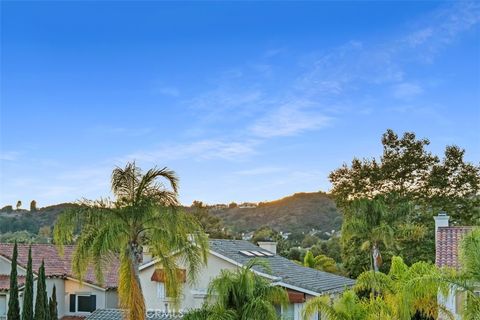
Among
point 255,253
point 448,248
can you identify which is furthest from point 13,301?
point 448,248

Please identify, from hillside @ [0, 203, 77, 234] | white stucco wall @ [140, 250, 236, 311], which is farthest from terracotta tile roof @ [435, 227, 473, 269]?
hillside @ [0, 203, 77, 234]

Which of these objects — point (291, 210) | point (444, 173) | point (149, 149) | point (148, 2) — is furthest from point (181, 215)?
point (291, 210)

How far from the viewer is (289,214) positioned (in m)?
89.2

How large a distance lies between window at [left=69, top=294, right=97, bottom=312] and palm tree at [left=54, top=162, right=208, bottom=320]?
633 inches

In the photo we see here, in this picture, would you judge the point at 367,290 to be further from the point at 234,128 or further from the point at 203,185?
the point at 203,185

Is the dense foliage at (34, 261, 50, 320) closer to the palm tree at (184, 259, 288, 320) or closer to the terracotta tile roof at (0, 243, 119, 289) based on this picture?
the terracotta tile roof at (0, 243, 119, 289)

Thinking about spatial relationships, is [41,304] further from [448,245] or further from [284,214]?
[284,214]

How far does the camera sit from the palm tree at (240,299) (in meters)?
19.6

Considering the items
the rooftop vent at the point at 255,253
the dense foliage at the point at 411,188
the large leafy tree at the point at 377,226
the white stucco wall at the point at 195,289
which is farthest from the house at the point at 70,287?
the dense foliage at the point at 411,188

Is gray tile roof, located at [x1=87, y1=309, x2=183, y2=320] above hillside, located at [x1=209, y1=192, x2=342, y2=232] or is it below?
below

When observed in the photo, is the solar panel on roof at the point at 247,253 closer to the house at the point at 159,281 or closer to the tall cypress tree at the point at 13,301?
the house at the point at 159,281

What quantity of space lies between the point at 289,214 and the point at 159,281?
60.5 meters

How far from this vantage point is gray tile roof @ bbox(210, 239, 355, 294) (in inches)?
1095

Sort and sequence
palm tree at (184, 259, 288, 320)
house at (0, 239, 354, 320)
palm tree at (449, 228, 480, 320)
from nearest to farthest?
palm tree at (449, 228, 480, 320), palm tree at (184, 259, 288, 320), house at (0, 239, 354, 320)
